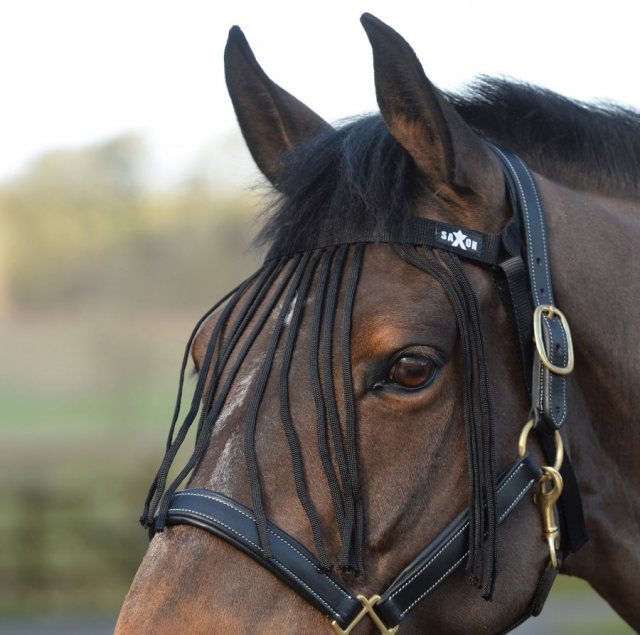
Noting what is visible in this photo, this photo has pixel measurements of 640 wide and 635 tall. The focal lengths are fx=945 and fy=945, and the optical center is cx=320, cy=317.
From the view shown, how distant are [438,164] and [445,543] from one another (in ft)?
3.37

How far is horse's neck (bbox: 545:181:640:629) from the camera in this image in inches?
108

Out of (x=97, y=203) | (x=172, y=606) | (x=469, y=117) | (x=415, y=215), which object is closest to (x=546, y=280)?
(x=415, y=215)

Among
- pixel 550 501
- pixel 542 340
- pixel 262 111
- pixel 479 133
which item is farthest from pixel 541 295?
pixel 262 111

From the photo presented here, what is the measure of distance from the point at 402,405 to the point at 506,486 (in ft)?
1.26

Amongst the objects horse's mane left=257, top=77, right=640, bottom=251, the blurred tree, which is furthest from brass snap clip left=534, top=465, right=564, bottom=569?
the blurred tree

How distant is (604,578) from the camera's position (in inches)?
114

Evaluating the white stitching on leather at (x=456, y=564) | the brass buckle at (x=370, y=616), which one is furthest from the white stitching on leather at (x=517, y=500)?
the brass buckle at (x=370, y=616)

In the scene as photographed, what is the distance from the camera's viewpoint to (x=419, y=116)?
2582mm

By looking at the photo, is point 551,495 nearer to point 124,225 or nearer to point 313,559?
point 313,559

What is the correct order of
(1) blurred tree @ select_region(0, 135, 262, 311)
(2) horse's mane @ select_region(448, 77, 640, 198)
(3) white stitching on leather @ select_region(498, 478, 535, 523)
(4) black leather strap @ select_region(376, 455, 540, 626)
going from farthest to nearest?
1. (1) blurred tree @ select_region(0, 135, 262, 311)
2. (2) horse's mane @ select_region(448, 77, 640, 198)
3. (3) white stitching on leather @ select_region(498, 478, 535, 523)
4. (4) black leather strap @ select_region(376, 455, 540, 626)

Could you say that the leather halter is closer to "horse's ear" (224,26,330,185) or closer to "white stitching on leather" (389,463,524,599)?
"white stitching on leather" (389,463,524,599)

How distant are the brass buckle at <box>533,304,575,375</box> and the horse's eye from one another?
12.8 inches

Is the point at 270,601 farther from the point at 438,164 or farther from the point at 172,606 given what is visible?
the point at 438,164

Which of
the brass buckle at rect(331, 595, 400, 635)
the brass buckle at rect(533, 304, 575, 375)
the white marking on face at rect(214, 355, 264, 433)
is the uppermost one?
the brass buckle at rect(533, 304, 575, 375)
